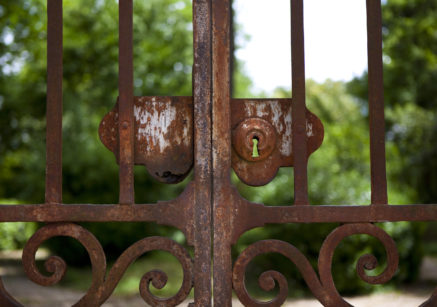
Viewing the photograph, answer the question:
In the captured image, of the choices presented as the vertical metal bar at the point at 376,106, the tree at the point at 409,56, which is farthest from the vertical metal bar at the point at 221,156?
the tree at the point at 409,56

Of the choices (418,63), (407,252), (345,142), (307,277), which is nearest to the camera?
(307,277)

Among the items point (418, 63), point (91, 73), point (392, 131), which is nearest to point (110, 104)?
point (91, 73)

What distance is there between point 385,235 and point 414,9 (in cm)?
1463

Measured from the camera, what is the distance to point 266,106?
1454mm

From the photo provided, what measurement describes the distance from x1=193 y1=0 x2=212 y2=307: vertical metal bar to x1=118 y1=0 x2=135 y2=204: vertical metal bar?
0.20m

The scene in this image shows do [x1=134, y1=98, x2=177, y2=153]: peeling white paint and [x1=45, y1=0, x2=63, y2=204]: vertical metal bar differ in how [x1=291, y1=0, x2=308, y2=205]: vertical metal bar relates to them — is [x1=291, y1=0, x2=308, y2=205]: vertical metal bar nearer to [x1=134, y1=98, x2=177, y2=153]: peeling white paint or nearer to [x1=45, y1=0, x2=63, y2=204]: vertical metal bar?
[x1=134, y1=98, x2=177, y2=153]: peeling white paint

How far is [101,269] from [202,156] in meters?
0.46

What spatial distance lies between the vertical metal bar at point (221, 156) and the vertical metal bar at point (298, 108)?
21cm

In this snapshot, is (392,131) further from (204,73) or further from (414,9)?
(204,73)

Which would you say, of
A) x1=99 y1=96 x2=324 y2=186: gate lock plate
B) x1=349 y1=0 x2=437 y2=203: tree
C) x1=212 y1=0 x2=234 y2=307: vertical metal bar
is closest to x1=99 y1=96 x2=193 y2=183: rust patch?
x1=99 y1=96 x2=324 y2=186: gate lock plate

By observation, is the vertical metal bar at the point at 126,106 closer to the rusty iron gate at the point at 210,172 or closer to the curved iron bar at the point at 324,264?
the rusty iron gate at the point at 210,172

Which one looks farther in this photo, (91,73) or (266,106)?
(91,73)

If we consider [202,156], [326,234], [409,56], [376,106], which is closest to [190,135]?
[202,156]

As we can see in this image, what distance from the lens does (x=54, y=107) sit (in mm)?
1414
